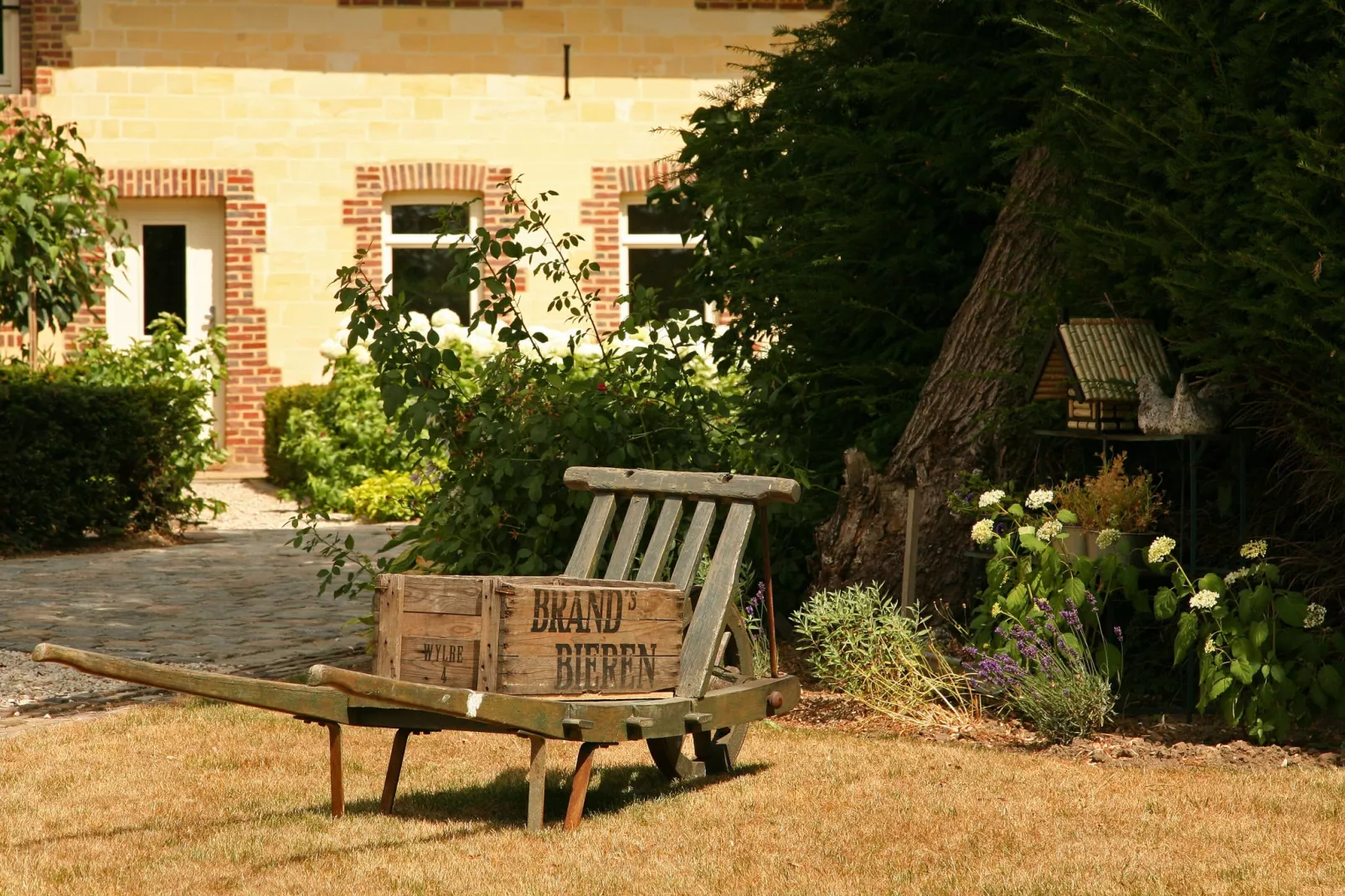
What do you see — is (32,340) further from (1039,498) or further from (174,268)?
(1039,498)

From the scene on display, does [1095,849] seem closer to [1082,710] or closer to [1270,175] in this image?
[1082,710]

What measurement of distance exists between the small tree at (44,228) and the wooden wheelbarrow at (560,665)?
6466 millimetres

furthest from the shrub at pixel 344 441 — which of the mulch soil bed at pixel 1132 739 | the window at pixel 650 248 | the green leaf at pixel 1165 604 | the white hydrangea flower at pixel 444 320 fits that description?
the green leaf at pixel 1165 604

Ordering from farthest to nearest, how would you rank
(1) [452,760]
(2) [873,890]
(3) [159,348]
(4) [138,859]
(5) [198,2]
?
(5) [198,2] < (3) [159,348] < (1) [452,760] < (4) [138,859] < (2) [873,890]

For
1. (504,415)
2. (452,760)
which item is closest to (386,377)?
(504,415)

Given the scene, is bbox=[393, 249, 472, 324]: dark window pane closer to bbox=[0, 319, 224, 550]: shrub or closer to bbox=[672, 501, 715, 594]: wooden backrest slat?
bbox=[0, 319, 224, 550]: shrub

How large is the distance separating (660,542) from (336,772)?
131 centimetres

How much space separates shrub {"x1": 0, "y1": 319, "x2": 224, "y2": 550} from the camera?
35.5ft

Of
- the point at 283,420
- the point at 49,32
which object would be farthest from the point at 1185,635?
the point at 49,32

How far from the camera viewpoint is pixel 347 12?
1609cm

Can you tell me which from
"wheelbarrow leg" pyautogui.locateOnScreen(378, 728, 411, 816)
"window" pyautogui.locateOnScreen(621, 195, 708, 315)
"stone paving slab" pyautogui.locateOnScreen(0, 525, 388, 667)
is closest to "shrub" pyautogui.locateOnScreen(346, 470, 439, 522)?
"stone paving slab" pyautogui.locateOnScreen(0, 525, 388, 667)

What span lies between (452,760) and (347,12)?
40.0 feet

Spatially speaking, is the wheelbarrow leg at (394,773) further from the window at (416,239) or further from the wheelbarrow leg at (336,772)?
the window at (416,239)

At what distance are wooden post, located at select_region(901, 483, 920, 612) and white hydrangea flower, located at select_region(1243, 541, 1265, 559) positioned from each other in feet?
4.76
